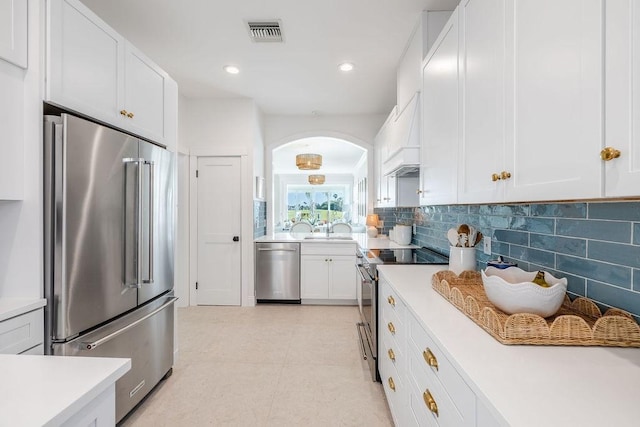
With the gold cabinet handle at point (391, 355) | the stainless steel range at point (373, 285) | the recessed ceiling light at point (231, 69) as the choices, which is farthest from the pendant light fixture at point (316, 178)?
the gold cabinet handle at point (391, 355)

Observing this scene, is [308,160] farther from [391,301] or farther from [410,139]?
[391,301]

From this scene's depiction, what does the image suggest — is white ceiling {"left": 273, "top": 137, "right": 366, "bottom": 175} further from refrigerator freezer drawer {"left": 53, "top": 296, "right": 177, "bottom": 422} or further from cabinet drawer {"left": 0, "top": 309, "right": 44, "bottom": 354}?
cabinet drawer {"left": 0, "top": 309, "right": 44, "bottom": 354}

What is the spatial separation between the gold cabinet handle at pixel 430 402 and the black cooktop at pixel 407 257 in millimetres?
1362

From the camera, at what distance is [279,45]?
2803 mm

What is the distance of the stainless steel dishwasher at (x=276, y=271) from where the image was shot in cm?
429

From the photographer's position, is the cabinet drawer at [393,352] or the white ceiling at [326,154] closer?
the cabinet drawer at [393,352]

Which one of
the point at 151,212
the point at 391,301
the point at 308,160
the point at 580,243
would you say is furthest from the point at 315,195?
the point at 580,243

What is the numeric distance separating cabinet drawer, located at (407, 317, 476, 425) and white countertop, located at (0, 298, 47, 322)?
64.7 inches

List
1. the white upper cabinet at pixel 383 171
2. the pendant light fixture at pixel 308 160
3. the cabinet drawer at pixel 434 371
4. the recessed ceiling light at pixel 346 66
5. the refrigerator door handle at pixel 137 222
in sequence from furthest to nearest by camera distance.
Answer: the pendant light fixture at pixel 308 160 → the white upper cabinet at pixel 383 171 → the recessed ceiling light at pixel 346 66 → the refrigerator door handle at pixel 137 222 → the cabinet drawer at pixel 434 371

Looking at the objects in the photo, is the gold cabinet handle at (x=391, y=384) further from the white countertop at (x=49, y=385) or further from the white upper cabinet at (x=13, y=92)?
the white upper cabinet at (x=13, y=92)

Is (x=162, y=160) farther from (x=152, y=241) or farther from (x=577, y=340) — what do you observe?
(x=577, y=340)

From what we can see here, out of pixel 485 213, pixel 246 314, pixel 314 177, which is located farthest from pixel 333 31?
pixel 314 177

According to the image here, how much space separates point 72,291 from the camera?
5.02 feet

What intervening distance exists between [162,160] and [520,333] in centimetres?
228
